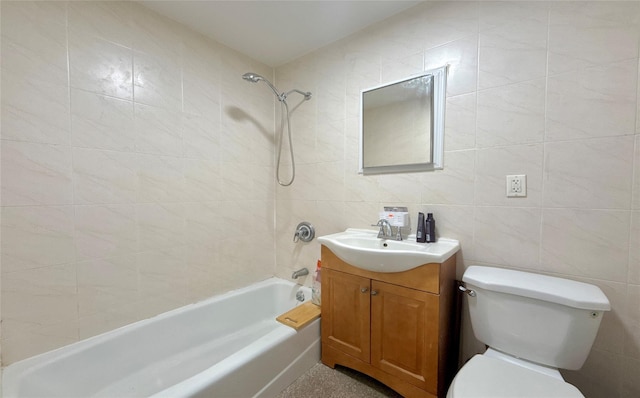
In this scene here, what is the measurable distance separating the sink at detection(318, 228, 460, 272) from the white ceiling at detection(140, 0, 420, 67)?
135cm

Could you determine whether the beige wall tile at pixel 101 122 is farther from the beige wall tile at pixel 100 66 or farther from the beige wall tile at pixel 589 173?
the beige wall tile at pixel 589 173

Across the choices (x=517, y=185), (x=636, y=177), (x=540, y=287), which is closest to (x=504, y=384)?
(x=540, y=287)

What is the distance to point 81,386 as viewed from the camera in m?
1.19

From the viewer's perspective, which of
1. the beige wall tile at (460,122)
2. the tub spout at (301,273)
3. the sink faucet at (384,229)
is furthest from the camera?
the tub spout at (301,273)

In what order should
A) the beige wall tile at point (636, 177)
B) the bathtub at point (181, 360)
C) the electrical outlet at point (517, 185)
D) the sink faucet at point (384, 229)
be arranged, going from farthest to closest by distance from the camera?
the sink faucet at point (384, 229)
the electrical outlet at point (517, 185)
the bathtub at point (181, 360)
the beige wall tile at point (636, 177)

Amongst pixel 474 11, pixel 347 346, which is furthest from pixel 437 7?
pixel 347 346

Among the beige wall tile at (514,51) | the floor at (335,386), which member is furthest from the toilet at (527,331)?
the beige wall tile at (514,51)

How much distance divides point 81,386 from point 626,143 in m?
2.62

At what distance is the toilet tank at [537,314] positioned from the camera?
0.91 m

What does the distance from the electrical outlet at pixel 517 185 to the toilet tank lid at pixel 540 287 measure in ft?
1.20

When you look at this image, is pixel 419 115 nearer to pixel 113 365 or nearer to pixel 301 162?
pixel 301 162

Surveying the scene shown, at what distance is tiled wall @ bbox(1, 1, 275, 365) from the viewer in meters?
1.09

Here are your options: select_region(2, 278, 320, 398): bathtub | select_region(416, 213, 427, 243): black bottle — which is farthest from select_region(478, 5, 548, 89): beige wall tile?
select_region(2, 278, 320, 398): bathtub

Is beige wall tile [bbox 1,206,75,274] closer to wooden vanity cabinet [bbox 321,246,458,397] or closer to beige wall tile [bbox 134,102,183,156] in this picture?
beige wall tile [bbox 134,102,183,156]
